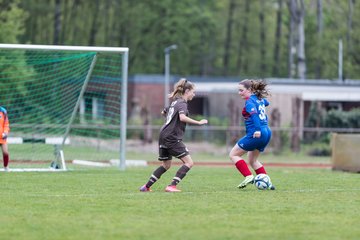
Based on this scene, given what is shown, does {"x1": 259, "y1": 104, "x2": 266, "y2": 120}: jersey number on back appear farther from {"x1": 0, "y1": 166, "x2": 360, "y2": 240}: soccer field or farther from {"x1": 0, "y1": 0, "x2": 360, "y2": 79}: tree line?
{"x1": 0, "y1": 0, "x2": 360, "y2": 79}: tree line

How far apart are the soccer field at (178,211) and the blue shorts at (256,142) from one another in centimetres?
73

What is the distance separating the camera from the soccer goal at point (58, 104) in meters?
22.3

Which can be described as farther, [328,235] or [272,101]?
[272,101]

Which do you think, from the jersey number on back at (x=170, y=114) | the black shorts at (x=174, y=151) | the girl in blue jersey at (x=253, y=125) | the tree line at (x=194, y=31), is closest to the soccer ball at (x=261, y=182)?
the girl in blue jersey at (x=253, y=125)

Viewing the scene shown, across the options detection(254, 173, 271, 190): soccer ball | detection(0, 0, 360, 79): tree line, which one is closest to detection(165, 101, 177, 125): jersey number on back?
detection(254, 173, 271, 190): soccer ball

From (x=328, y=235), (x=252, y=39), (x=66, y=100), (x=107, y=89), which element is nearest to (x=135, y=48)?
(x=252, y=39)

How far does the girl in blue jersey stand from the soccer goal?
23.2 ft

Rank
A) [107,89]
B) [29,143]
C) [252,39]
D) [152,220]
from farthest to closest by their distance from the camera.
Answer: [252,39] < [107,89] < [29,143] < [152,220]

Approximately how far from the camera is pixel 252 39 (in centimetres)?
8012

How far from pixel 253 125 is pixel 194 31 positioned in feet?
196

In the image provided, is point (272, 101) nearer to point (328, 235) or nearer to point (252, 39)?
point (252, 39)

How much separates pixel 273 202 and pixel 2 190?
4.69m

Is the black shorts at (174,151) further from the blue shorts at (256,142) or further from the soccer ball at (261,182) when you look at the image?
the soccer ball at (261,182)

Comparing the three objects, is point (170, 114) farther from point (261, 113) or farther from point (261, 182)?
point (261, 182)
